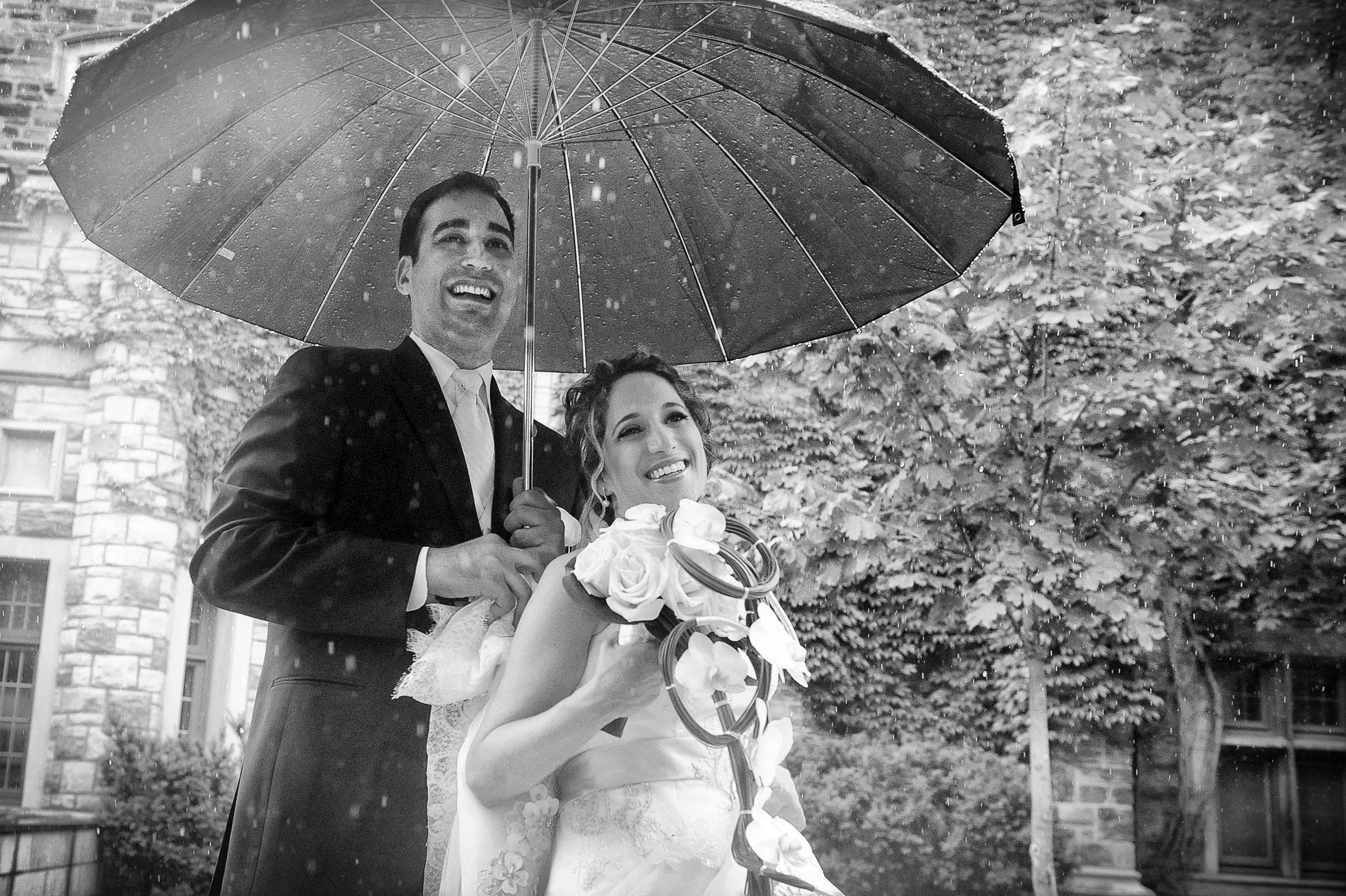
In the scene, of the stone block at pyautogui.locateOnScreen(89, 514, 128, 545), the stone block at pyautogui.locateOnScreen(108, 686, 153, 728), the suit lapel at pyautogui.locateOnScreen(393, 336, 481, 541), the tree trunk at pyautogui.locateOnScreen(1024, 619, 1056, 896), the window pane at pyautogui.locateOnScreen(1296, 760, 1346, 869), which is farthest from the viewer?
the stone block at pyautogui.locateOnScreen(89, 514, 128, 545)

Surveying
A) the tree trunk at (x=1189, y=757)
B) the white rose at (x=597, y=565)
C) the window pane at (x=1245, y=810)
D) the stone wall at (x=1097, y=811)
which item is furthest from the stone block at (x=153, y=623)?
the white rose at (x=597, y=565)

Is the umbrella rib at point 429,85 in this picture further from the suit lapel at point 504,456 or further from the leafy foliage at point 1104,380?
the leafy foliage at point 1104,380

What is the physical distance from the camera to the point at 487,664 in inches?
73.8

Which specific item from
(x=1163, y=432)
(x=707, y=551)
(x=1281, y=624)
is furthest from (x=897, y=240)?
(x=1281, y=624)

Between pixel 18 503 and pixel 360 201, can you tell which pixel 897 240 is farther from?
pixel 18 503

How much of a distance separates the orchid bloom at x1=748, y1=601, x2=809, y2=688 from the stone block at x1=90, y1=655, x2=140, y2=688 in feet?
30.7

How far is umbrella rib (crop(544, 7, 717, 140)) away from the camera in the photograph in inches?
75.2

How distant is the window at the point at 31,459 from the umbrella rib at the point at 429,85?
9.13m

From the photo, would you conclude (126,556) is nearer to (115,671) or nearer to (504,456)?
(115,671)

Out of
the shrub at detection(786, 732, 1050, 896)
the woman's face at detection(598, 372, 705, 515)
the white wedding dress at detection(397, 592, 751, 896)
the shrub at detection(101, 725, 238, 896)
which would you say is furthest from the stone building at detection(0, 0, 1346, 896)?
the white wedding dress at detection(397, 592, 751, 896)

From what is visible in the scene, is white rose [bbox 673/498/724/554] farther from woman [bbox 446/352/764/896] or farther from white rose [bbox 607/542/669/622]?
woman [bbox 446/352/764/896]

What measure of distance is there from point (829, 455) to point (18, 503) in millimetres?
6772

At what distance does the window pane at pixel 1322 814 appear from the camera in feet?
30.0

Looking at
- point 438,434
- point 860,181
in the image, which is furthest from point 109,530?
point 860,181
